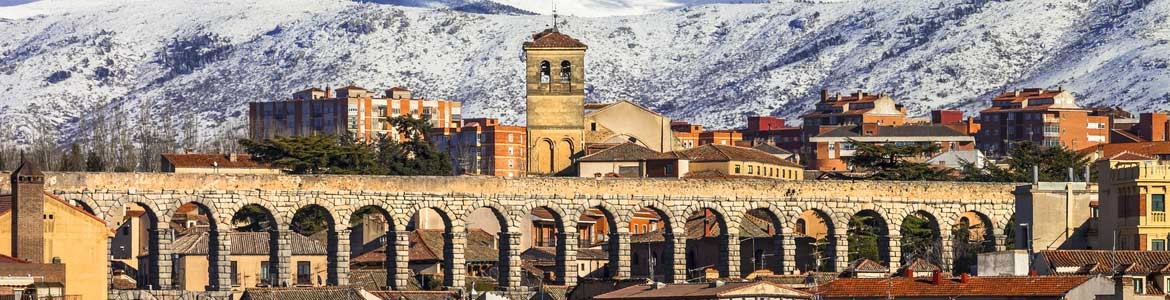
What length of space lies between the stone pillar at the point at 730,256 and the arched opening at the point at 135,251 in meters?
18.2

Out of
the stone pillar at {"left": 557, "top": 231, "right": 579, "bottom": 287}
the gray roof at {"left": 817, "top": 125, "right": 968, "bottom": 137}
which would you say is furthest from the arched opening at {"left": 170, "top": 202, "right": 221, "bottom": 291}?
the gray roof at {"left": 817, "top": 125, "right": 968, "bottom": 137}

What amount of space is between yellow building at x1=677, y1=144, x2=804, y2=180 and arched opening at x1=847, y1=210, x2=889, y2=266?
697 centimetres

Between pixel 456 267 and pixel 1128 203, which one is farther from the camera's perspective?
pixel 456 267

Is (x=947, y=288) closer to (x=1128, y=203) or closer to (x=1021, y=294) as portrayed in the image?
(x=1021, y=294)

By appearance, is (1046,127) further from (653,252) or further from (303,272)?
(303,272)

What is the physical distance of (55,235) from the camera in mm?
70000

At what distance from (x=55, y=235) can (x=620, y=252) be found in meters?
41.8

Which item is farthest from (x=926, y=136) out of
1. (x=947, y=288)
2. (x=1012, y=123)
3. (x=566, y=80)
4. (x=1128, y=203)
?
(x=947, y=288)

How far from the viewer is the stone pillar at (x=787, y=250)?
364ft

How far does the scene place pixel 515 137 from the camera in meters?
183

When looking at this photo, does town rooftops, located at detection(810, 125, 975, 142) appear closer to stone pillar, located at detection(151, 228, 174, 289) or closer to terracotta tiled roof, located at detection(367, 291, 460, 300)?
stone pillar, located at detection(151, 228, 174, 289)

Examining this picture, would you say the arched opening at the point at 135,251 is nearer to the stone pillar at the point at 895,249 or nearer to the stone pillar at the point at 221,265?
the stone pillar at the point at 221,265

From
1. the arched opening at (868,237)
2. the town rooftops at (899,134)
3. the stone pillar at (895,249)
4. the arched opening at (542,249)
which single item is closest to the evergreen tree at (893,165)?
the arched opening at (868,237)

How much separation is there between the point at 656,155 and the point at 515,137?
53.4 meters
